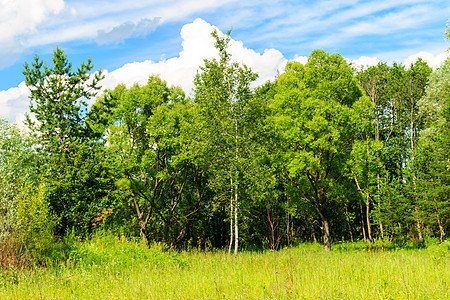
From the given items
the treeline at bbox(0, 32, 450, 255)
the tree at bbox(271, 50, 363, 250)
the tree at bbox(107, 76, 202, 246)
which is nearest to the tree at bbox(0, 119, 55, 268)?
the treeline at bbox(0, 32, 450, 255)

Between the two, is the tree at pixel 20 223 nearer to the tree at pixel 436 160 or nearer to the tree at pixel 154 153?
the tree at pixel 154 153

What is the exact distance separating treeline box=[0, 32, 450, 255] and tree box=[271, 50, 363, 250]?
88 mm

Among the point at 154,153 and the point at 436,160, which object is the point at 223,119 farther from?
the point at 436,160

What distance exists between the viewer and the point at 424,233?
2842 centimetres

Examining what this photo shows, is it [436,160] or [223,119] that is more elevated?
[223,119]

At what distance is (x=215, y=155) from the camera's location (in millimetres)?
19875

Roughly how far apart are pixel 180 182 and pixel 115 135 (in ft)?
21.9

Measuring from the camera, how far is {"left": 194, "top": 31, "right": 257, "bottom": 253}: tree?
1967cm

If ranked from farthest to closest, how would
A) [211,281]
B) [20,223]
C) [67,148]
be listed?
[67,148] < [20,223] < [211,281]

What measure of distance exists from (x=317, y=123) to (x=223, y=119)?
6474 millimetres

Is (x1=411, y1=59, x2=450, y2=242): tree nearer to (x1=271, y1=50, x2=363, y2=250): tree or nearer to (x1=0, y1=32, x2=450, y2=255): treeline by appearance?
(x1=0, y1=32, x2=450, y2=255): treeline

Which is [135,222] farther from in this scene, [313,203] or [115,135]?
[313,203]

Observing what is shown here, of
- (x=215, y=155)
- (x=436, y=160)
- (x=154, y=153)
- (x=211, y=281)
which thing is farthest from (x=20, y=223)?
(x=436, y=160)

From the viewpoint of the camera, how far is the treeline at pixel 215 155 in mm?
18453
